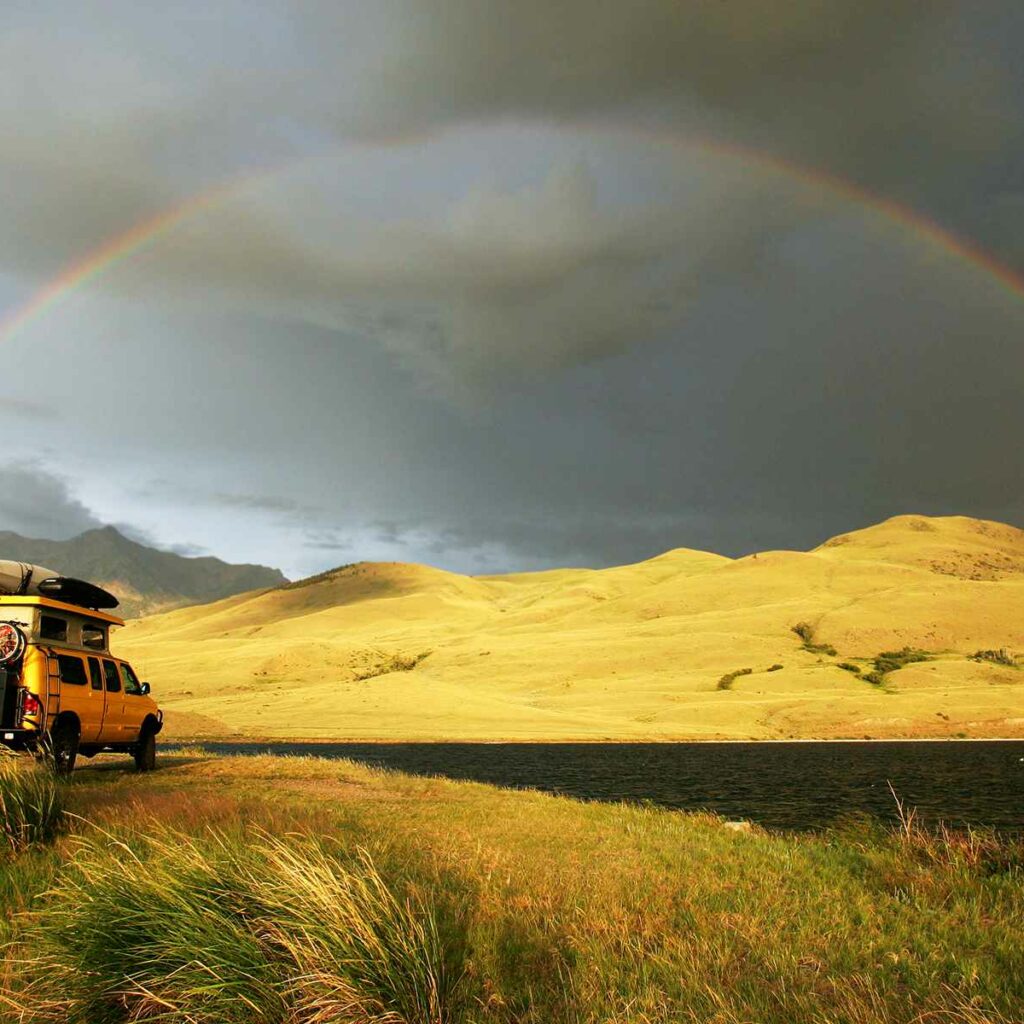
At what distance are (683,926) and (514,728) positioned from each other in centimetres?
6332

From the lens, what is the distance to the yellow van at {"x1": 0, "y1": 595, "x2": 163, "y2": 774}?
750 inches

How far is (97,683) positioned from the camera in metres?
22.6

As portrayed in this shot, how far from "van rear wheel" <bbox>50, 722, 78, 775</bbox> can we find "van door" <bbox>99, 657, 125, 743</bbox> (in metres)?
1.71

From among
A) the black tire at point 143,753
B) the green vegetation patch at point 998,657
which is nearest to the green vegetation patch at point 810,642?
the green vegetation patch at point 998,657

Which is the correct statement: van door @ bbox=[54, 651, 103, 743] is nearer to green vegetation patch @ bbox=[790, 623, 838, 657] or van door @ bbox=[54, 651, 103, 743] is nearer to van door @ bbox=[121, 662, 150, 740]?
van door @ bbox=[121, 662, 150, 740]

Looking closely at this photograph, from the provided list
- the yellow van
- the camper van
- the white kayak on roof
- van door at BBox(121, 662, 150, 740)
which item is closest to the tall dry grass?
the yellow van

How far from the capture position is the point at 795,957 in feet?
24.8

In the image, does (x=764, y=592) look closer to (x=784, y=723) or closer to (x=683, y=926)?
(x=784, y=723)

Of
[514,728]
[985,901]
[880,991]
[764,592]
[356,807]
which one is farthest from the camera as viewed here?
[764,592]

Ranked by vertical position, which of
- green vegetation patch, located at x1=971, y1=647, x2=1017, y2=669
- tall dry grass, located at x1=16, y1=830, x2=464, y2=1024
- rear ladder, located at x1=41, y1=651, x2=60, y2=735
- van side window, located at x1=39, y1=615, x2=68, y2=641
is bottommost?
tall dry grass, located at x1=16, y1=830, x2=464, y2=1024

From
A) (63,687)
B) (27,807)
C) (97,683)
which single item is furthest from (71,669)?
(27,807)

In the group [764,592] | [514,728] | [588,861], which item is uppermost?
[764,592]

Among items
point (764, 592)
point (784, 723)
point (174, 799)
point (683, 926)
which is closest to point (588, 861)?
point (683, 926)

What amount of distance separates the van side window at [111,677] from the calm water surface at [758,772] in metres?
18.0
